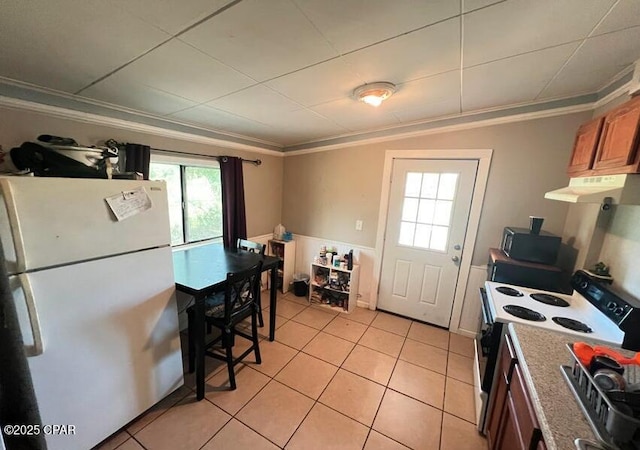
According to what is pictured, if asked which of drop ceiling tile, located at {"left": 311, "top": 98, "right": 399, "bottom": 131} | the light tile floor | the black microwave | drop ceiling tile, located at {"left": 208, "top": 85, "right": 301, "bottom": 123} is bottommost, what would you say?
the light tile floor

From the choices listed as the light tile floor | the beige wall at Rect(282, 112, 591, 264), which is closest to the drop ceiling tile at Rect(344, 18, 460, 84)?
the beige wall at Rect(282, 112, 591, 264)

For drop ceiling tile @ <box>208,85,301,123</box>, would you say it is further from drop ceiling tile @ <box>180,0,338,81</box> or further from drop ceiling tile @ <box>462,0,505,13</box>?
drop ceiling tile @ <box>462,0,505,13</box>

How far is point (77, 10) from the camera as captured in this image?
88 cm

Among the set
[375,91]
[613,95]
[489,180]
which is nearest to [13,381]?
[375,91]

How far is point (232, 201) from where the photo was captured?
2.93 metres

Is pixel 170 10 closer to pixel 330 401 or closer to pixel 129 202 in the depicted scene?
pixel 129 202

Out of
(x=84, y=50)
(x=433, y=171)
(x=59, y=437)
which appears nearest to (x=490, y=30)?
(x=433, y=171)

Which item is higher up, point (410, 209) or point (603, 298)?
point (410, 209)

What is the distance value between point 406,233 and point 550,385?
2025 millimetres

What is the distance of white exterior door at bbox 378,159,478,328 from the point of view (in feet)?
8.34

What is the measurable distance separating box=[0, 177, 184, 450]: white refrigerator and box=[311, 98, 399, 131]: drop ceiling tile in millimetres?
1471

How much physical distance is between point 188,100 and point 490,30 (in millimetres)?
1960

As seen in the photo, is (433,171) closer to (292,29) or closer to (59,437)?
(292,29)

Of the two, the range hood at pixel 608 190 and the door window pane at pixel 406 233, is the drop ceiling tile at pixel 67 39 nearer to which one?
the range hood at pixel 608 190
